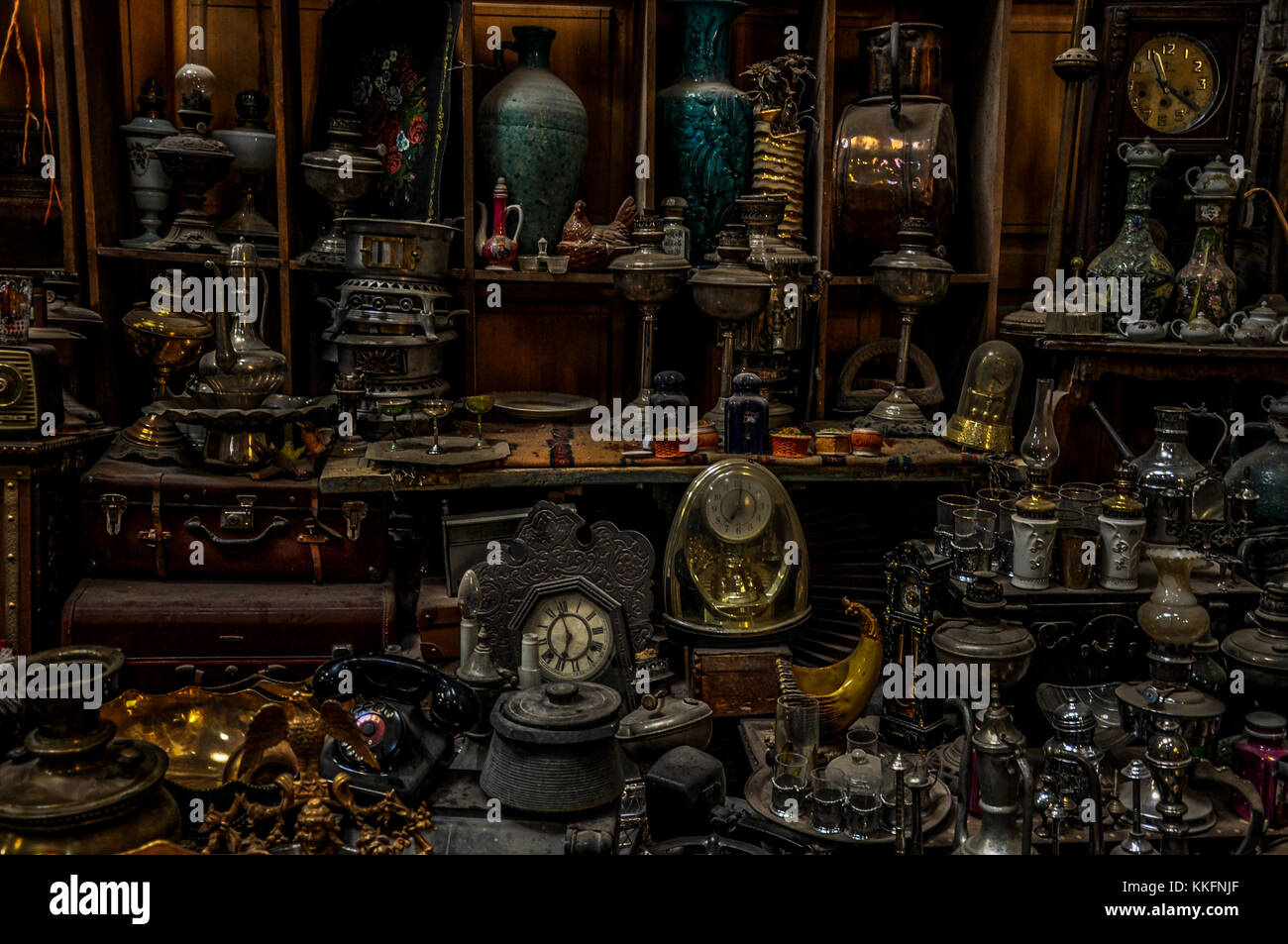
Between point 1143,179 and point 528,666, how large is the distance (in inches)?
99.3

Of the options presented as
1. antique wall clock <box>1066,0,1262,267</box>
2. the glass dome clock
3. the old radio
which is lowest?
the glass dome clock

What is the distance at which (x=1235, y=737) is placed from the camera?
9.21 ft

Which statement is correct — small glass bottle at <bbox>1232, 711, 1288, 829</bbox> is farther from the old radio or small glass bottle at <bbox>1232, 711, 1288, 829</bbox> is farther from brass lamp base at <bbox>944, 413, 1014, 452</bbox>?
the old radio

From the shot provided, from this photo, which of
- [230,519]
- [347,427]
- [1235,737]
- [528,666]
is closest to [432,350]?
[347,427]

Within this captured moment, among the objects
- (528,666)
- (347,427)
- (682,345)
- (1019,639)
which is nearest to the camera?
(1019,639)

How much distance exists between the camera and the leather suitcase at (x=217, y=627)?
3219 millimetres

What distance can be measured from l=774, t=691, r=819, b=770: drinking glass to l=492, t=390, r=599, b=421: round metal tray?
1618 mm

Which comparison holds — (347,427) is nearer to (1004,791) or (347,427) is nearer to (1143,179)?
(1004,791)

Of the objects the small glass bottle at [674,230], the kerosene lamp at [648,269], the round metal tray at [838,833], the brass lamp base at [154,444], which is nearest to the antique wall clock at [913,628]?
the round metal tray at [838,833]

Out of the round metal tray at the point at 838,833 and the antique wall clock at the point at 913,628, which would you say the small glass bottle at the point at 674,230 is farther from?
the round metal tray at the point at 838,833

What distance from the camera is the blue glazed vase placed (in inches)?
160

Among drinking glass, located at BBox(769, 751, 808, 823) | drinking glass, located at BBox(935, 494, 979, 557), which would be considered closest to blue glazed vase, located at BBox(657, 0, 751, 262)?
drinking glass, located at BBox(935, 494, 979, 557)

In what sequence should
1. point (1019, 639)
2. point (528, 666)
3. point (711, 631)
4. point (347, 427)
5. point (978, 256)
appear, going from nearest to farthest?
point (1019, 639) < point (528, 666) < point (711, 631) < point (347, 427) < point (978, 256)
